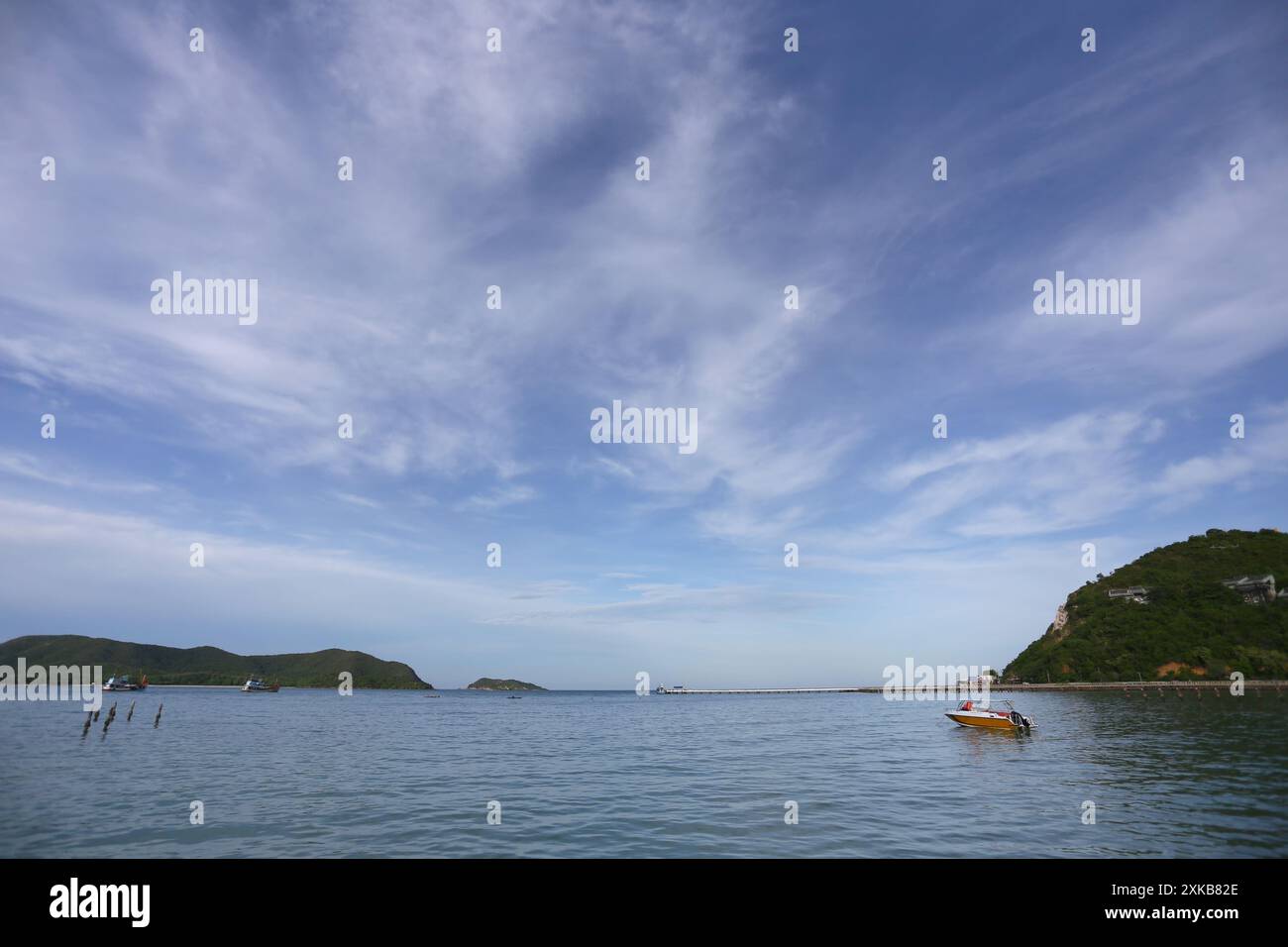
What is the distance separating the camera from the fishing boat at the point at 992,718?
62.6 metres

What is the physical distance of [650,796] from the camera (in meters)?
30.5

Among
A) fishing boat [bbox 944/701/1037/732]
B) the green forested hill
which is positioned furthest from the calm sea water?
the green forested hill

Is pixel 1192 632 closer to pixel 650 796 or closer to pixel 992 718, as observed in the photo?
pixel 992 718

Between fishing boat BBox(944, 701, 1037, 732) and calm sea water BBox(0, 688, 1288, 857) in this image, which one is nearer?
calm sea water BBox(0, 688, 1288, 857)

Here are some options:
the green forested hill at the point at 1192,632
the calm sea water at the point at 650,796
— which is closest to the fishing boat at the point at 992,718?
the calm sea water at the point at 650,796

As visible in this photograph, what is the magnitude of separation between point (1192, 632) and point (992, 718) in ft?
485

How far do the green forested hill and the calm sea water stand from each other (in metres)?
128

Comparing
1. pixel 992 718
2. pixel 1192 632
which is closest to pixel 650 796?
pixel 992 718

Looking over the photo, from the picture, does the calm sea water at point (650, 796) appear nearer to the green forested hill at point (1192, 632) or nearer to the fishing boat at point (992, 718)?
the fishing boat at point (992, 718)

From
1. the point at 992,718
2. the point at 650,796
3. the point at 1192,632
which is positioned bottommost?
the point at 1192,632

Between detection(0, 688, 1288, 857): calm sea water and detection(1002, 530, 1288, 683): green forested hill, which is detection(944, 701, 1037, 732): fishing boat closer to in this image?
detection(0, 688, 1288, 857): calm sea water

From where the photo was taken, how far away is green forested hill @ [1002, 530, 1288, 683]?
152 metres
